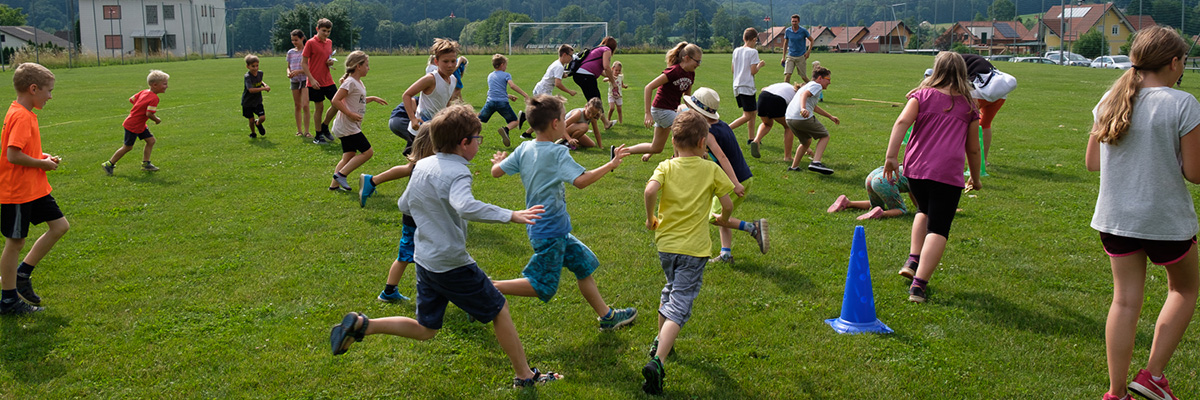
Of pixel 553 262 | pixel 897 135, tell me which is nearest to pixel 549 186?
pixel 553 262

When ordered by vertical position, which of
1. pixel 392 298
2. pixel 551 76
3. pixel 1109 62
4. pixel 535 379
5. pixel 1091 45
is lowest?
pixel 535 379

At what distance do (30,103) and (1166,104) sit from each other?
6.73 meters

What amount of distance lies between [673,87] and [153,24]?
72.5 m

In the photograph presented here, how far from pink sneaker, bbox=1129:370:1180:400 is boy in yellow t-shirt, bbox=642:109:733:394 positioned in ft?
7.45

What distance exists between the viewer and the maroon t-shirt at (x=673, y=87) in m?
8.98

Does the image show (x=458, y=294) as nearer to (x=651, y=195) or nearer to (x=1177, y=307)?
(x=651, y=195)

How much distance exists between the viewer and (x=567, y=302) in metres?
5.51

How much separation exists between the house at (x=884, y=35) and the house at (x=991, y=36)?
4.60m

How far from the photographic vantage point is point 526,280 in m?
4.79

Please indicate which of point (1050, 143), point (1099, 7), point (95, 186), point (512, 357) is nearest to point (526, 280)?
point (512, 357)

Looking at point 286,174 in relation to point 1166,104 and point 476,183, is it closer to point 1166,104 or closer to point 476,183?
point 476,183

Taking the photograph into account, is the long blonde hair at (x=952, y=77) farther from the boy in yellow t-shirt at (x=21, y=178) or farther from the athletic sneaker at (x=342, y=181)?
the athletic sneaker at (x=342, y=181)

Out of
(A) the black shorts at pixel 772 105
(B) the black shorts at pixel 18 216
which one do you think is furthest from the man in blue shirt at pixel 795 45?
(B) the black shorts at pixel 18 216

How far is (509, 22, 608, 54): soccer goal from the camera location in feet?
196
